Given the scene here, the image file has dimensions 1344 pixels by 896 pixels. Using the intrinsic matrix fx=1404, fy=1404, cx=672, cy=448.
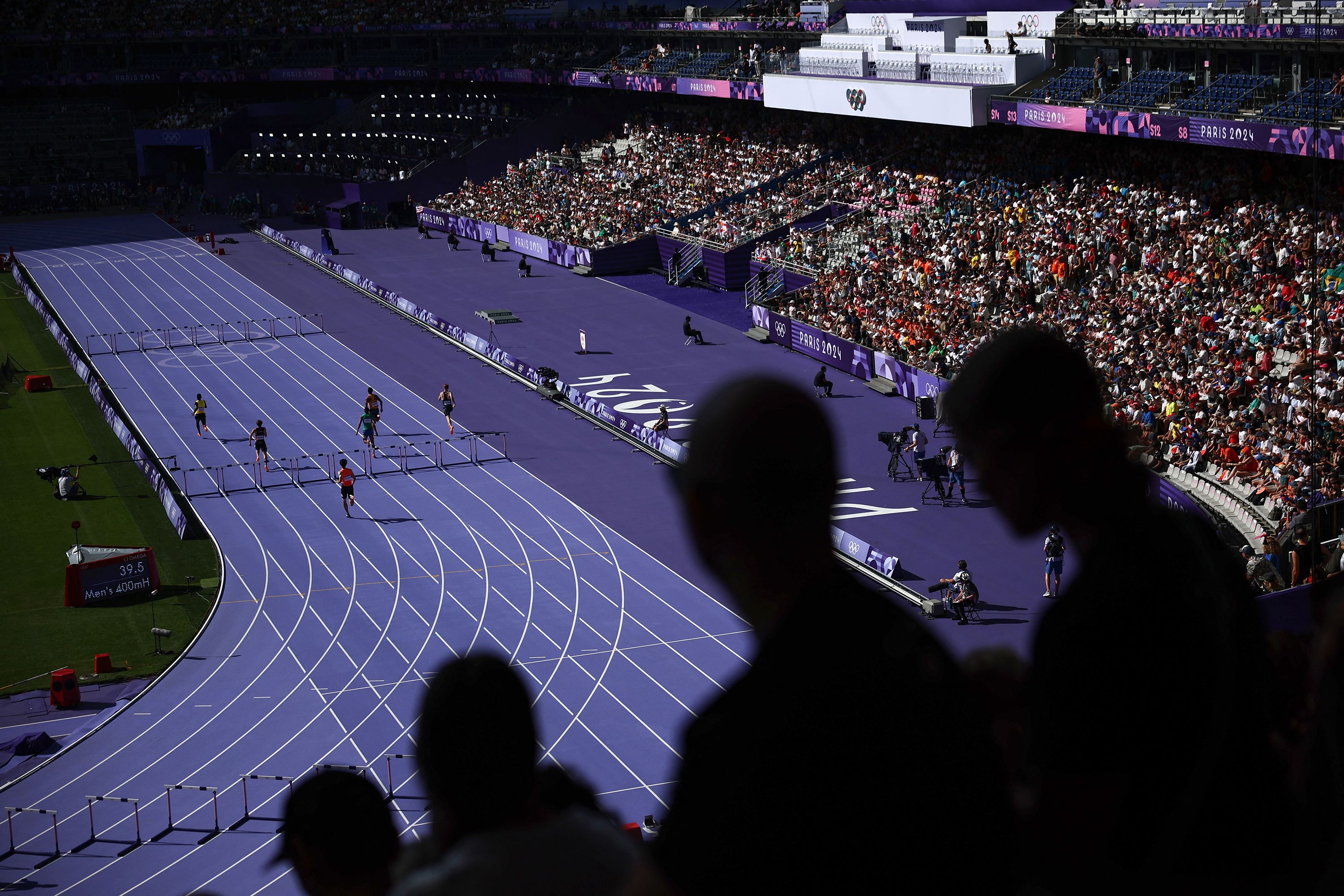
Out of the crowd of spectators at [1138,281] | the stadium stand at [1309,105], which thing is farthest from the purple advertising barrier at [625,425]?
the stadium stand at [1309,105]

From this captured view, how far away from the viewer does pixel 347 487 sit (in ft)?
94.8

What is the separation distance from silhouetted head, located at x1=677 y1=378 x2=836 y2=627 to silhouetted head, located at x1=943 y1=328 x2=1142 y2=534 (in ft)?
2.08

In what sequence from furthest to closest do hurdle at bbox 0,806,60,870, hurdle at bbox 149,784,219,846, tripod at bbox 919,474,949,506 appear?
1. tripod at bbox 919,474,949,506
2. hurdle at bbox 149,784,219,846
3. hurdle at bbox 0,806,60,870

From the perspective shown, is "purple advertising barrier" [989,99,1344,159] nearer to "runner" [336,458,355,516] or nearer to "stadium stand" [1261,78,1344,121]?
"stadium stand" [1261,78,1344,121]

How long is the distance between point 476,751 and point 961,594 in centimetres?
2026

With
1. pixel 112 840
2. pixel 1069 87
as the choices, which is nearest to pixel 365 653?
pixel 112 840

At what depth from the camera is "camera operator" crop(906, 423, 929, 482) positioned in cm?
2916

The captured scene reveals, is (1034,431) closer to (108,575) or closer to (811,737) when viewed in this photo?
(811,737)

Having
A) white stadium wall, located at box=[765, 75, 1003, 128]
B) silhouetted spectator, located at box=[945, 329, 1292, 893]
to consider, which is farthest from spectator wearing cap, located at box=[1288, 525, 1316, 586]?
white stadium wall, located at box=[765, 75, 1003, 128]

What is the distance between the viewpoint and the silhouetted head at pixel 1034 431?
110 inches

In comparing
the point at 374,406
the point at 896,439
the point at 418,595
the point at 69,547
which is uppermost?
the point at 374,406

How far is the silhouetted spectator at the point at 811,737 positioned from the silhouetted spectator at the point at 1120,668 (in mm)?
453

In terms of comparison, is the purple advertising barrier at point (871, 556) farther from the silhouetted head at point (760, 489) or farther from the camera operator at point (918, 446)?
the silhouetted head at point (760, 489)

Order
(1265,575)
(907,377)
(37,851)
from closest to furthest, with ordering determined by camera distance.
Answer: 1. (37,851)
2. (1265,575)
3. (907,377)
